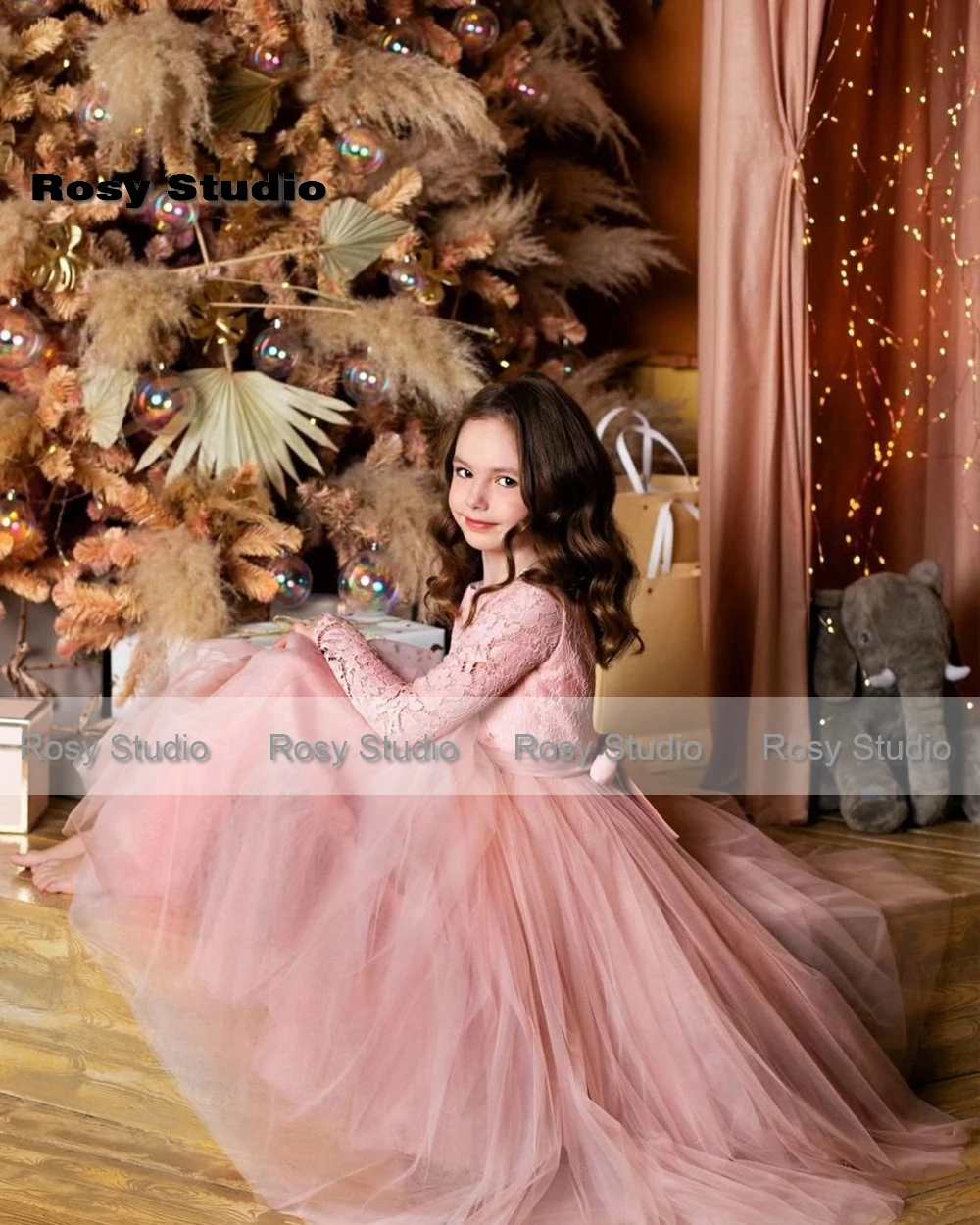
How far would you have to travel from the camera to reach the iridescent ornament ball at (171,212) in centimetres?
288

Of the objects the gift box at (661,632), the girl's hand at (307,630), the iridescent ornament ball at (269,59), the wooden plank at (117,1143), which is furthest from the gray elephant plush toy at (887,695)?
the iridescent ornament ball at (269,59)

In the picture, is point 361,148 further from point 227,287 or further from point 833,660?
point 833,660

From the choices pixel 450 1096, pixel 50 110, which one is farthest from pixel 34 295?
pixel 450 1096

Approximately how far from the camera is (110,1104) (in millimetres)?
2178

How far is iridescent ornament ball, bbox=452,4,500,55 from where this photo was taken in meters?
3.16

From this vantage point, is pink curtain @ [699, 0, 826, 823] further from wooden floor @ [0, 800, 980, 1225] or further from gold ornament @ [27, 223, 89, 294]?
gold ornament @ [27, 223, 89, 294]

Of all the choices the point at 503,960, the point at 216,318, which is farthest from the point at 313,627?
the point at 216,318

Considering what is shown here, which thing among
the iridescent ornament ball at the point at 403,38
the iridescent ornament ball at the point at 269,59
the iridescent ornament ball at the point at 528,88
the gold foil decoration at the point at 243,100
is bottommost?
the gold foil decoration at the point at 243,100

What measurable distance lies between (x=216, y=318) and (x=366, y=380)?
12.2 inches

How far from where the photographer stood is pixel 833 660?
291cm

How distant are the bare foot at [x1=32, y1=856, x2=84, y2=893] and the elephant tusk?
4.77ft

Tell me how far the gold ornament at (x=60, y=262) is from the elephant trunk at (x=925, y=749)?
67.5 inches

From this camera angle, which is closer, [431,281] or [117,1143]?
[117,1143]

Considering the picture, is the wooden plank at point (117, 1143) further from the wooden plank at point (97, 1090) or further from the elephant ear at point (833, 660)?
the elephant ear at point (833, 660)
